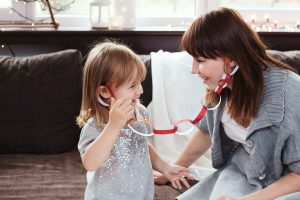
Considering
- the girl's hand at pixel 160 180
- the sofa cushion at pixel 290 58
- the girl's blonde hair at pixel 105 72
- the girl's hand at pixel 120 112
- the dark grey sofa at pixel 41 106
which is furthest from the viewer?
the sofa cushion at pixel 290 58

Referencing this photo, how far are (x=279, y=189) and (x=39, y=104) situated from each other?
1.18m

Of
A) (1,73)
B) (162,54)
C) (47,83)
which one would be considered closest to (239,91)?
(162,54)

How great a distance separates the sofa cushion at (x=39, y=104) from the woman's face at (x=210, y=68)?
86cm

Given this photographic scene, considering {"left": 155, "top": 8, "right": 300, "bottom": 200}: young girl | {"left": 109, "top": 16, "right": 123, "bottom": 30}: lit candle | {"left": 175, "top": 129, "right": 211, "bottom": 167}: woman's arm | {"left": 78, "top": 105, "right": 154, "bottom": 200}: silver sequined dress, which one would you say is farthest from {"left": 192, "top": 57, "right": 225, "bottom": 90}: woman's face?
{"left": 109, "top": 16, "right": 123, "bottom": 30}: lit candle

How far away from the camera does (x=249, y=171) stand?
5.74 feet

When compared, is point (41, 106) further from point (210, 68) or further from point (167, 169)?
point (210, 68)

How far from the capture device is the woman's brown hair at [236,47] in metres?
1.59

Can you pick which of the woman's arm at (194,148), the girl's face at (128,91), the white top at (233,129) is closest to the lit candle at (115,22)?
the woman's arm at (194,148)

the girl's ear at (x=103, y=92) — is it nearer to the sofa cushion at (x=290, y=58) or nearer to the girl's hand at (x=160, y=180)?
the girl's hand at (x=160, y=180)

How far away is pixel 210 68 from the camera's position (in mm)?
1628

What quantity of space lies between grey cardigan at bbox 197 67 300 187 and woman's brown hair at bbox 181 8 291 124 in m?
0.04

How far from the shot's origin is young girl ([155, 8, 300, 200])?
1599 millimetres

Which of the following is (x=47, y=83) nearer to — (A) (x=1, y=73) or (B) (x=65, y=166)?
(A) (x=1, y=73)

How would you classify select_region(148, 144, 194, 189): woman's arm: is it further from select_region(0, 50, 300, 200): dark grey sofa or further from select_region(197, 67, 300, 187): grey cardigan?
select_region(0, 50, 300, 200): dark grey sofa
